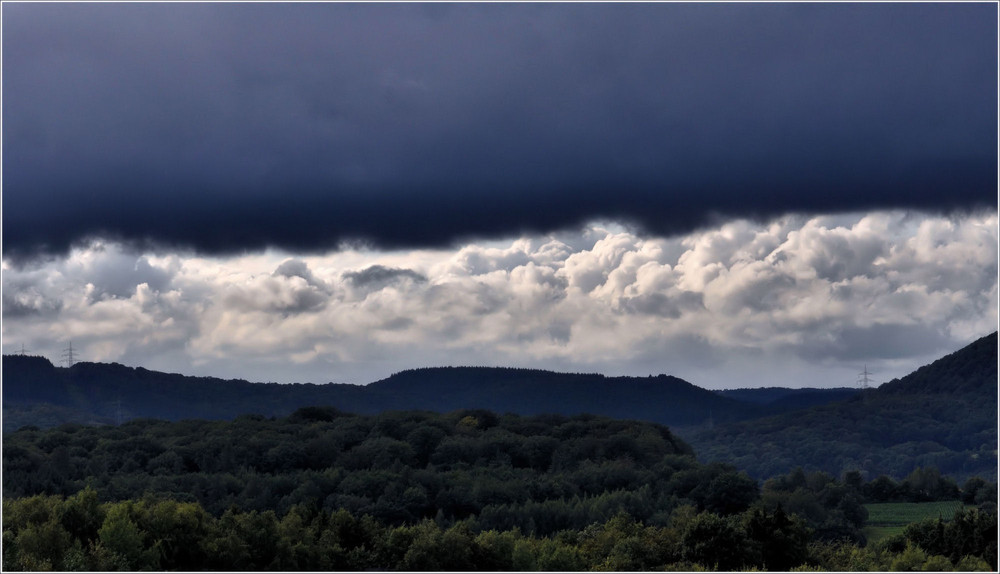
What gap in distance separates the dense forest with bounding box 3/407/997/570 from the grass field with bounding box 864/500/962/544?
3288 mm

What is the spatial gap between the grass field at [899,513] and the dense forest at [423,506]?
329 centimetres

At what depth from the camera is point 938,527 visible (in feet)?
248

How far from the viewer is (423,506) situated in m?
147

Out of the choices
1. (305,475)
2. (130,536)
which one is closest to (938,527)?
(130,536)

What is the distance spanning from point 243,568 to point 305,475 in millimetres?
95502

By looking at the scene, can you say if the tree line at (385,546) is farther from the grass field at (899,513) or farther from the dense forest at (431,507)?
the grass field at (899,513)

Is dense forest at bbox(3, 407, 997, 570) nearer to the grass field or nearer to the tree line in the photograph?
the tree line

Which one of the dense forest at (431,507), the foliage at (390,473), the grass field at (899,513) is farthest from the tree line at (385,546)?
the grass field at (899,513)

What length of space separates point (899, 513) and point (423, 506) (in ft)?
260

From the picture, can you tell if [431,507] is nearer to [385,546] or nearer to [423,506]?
→ [423,506]

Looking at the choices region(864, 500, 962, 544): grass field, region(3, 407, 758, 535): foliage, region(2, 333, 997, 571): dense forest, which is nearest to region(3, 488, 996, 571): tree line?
region(2, 333, 997, 571): dense forest

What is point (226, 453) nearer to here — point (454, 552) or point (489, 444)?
point (489, 444)

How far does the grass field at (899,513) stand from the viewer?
5937 inches

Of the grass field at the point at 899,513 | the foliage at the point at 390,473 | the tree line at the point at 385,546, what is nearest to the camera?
the tree line at the point at 385,546
